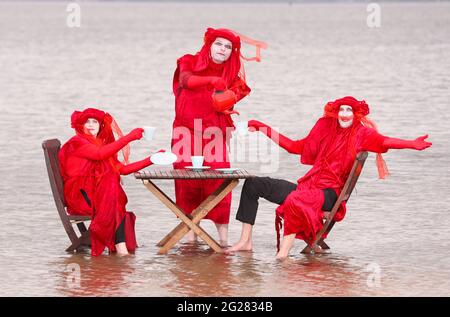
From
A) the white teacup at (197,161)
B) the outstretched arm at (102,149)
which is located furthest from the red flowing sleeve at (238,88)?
the outstretched arm at (102,149)

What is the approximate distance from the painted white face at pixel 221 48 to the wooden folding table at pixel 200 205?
91 cm

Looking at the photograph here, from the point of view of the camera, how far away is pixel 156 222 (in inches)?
480

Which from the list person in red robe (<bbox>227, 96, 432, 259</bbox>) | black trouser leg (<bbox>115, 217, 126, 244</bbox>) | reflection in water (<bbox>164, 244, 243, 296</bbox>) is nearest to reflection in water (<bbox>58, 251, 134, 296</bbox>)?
black trouser leg (<bbox>115, 217, 126, 244</bbox>)

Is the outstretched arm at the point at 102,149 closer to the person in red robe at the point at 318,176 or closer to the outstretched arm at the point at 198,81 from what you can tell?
the outstretched arm at the point at 198,81

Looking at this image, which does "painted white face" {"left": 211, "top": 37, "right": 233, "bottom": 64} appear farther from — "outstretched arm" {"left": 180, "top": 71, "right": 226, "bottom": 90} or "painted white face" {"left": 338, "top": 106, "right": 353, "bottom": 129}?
"painted white face" {"left": 338, "top": 106, "right": 353, "bottom": 129}

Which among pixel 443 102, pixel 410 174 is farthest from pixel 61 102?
pixel 410 174

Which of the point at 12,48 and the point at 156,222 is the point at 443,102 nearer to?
the point at 156,222

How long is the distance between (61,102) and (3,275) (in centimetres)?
1418

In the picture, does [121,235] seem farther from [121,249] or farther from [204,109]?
[204,109]

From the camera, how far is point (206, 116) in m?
11.1

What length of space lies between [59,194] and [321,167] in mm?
1900
